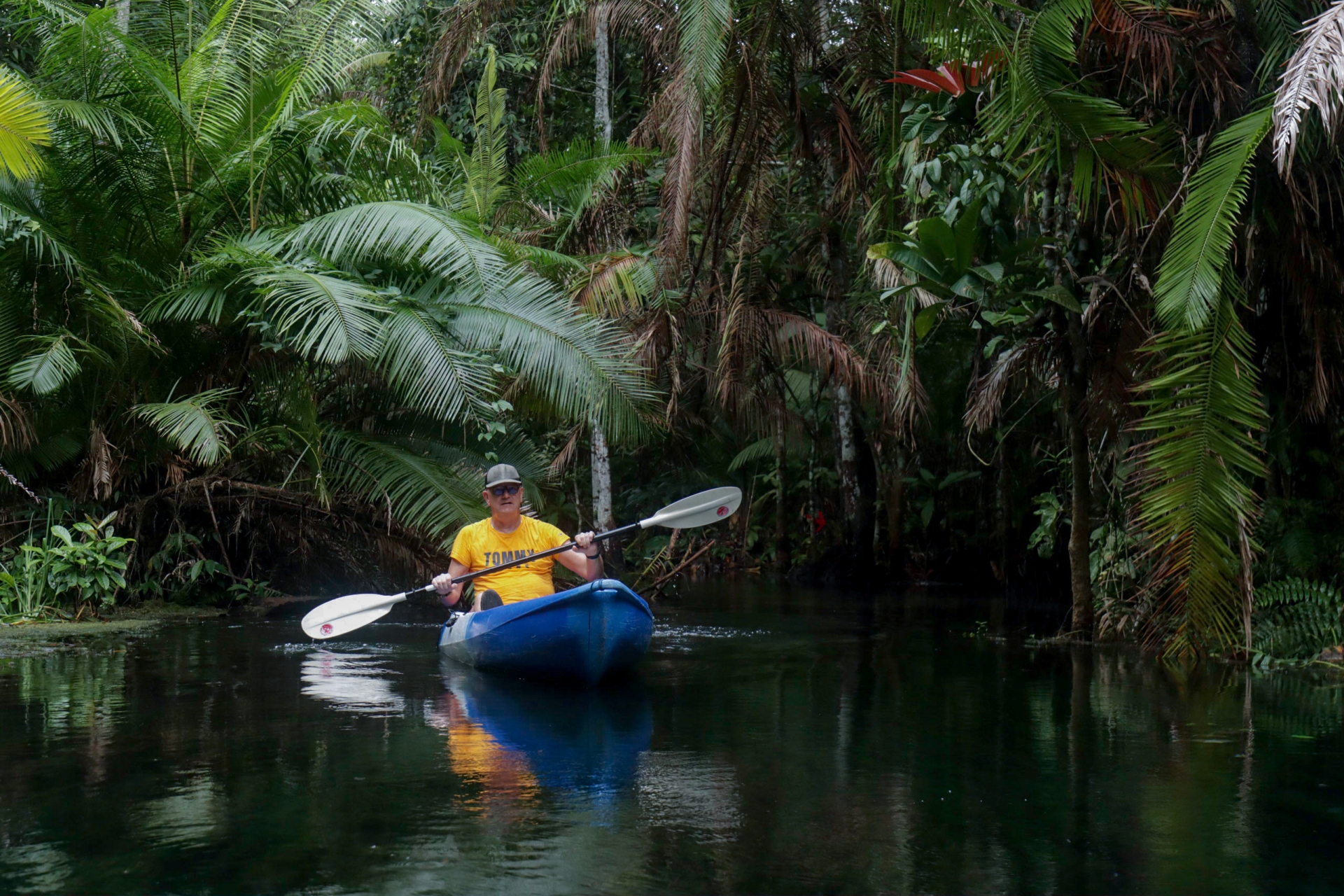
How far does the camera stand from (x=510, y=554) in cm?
889

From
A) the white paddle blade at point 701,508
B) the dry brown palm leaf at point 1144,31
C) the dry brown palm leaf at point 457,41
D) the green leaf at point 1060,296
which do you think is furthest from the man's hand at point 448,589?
the dry brown palm leaf at point 457,41

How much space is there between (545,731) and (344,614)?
342 cm

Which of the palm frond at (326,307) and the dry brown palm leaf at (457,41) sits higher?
the dry brown palm leaf at (457,41)

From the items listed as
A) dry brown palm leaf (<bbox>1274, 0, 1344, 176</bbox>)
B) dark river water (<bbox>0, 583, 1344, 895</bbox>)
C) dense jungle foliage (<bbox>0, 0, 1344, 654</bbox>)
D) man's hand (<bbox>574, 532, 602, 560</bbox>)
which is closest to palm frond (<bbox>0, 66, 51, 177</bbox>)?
dense jungle foliage (<bbox>0, 0, 1344, 654</bbox>)

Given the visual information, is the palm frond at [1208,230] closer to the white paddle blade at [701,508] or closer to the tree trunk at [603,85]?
the white paddle blade at [701,508]

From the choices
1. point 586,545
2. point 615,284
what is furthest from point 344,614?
point 615,284

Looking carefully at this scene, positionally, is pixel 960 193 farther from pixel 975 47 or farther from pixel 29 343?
pixel 29 343

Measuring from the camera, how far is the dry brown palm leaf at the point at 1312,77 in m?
6.02

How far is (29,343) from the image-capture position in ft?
36.6

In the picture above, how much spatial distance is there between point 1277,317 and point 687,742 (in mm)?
5344

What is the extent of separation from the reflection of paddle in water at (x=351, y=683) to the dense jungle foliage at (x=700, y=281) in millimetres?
2304

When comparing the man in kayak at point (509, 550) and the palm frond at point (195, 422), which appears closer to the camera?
the man in kayak at point (509, 550)

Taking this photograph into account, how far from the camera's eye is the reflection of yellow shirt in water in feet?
29.1

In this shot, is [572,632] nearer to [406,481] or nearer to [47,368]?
[406,481]
